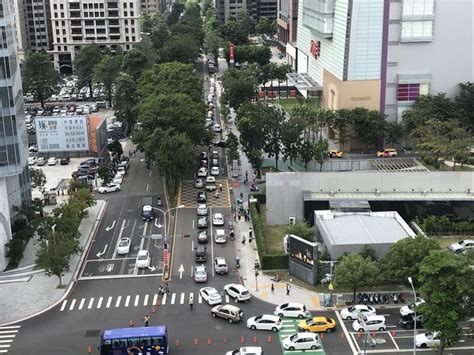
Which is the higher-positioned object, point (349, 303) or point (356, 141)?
point (356, 141)

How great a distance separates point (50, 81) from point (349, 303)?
100601 millimetres

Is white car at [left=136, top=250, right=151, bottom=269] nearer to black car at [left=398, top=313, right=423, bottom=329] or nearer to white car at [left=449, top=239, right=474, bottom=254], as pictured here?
black car at [left=398, top=313, right=423, bottom=329]

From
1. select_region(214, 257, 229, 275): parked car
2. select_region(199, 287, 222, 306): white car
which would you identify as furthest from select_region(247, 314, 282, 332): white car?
select_region(214, 257, 229, 275): parked car

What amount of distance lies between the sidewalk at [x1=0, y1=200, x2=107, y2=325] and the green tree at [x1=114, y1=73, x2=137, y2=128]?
162 feet

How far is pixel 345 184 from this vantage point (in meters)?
74.2

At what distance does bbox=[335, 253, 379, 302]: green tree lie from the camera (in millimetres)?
53969

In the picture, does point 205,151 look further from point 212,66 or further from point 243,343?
point 212,66

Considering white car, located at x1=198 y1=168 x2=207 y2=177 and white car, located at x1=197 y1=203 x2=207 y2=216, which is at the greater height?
white car, located at x1=198 y1=168 x2=207 y2=177

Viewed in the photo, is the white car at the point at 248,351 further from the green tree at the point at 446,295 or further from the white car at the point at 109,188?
the white car at the point at 109,188

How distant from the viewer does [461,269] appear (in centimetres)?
4447

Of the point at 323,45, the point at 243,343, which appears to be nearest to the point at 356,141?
the point at 323,45

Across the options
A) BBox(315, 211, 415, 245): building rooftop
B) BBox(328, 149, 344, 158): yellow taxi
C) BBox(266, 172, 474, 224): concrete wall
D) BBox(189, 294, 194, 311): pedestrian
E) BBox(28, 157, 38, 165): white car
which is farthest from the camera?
BBox(28, 157, 38, 165): white car

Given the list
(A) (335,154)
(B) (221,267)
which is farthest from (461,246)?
(A) (335,154)

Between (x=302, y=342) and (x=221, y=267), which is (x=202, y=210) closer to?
(x=221, y=267)
